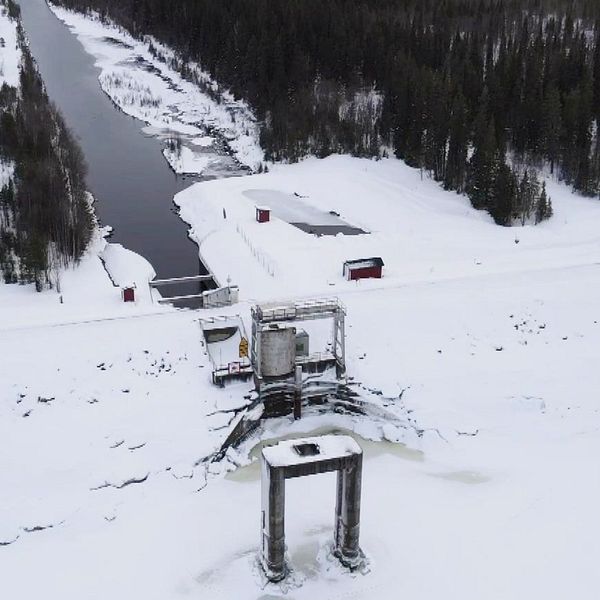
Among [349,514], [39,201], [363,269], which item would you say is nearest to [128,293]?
[363,269]

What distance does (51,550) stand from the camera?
20.5 m

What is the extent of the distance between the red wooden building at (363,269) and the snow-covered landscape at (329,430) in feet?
Answer: 1.61

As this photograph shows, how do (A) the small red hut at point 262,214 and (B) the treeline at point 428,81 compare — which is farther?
(B) the treeline at point 428,81

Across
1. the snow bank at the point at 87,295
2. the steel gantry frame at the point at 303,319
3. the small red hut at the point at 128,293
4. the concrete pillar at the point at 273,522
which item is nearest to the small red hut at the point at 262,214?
the snow bank at the point at 87,295

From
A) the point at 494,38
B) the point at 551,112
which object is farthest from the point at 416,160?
the point at 494,38

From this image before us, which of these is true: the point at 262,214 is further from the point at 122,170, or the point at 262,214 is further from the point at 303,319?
the point at 122,170

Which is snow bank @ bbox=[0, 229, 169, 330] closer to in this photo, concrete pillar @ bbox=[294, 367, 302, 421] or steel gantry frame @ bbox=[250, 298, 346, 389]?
steel gantry frame @ bbox=[250, 298, 346, 389]

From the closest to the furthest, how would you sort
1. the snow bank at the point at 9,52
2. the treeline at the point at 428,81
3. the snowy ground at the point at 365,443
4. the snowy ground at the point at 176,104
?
the snowy ground at the point at 365,443
the treeline at the point at 428,81
the snowy ground at the point at 176,104
the snow bank at the point at 9,52

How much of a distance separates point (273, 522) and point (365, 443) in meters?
7.32

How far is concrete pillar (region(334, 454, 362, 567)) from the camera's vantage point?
18.8m

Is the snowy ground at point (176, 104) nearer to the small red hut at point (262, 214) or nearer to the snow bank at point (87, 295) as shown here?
the small red hut at point (262, 214)

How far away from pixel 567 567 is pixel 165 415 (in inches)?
539

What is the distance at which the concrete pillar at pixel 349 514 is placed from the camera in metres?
18.8

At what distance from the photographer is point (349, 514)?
1908 cm
